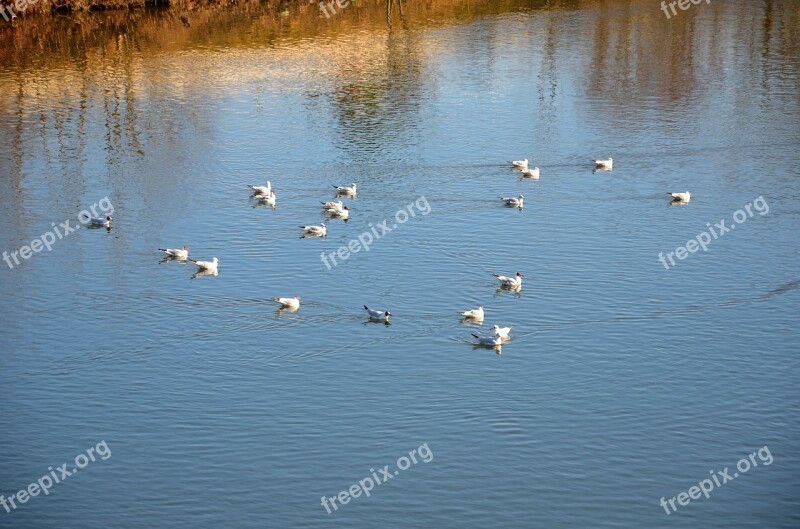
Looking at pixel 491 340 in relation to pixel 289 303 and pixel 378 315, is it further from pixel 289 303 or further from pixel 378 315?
pixel 289 303

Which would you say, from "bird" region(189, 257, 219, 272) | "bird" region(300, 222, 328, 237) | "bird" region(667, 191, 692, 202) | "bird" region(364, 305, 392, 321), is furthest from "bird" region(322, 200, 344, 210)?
"bird" region(667, 191, 692, 202)

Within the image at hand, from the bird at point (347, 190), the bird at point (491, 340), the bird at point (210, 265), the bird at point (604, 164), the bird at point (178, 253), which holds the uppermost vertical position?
the bird at point (347, 190)

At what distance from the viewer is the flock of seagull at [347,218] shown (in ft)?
121

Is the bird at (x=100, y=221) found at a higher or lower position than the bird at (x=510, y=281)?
higher

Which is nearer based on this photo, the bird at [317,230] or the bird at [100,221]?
the bird at [317,230]

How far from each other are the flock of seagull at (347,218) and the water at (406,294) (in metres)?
0.46

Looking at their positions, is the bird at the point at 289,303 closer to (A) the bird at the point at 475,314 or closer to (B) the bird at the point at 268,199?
(A) the bird at the point at 475,314

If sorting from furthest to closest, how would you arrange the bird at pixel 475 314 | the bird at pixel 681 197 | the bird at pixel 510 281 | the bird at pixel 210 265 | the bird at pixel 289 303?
the bird at pixel 681 197 < the bird at pixel 210 265 < the bird at pixel 510 281 < the bird at pixel 289 303 < the bird at pixel 475 314

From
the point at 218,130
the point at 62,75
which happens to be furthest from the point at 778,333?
the point at 62,75

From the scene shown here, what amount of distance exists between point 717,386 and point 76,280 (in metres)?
24.0

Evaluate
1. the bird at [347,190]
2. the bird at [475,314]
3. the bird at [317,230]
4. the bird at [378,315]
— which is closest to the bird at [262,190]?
the bird at [347,190]

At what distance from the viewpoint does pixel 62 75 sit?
7350 cm

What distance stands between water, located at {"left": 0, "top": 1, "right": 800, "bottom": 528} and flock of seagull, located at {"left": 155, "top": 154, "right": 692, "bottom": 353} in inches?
18.2

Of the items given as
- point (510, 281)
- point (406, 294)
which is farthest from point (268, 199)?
point (510, 281)
